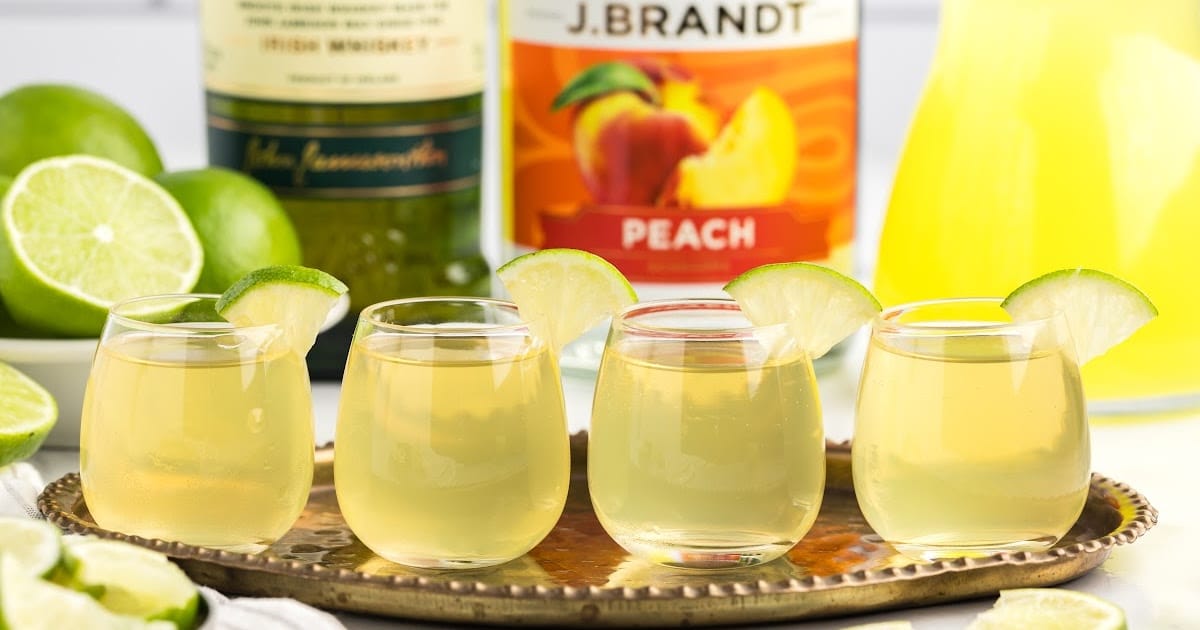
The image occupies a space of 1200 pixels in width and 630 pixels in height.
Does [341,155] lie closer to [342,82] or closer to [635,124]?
[342,82]

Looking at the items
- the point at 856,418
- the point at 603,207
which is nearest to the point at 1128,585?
the point at 856,418

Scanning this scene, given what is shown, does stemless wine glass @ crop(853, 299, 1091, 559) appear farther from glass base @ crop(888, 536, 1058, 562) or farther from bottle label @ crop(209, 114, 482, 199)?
bottle label @ crop(209, 114, 482, 199)

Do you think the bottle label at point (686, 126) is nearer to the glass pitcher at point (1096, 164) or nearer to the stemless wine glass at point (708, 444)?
the glass pitcher at point (1096, 164)

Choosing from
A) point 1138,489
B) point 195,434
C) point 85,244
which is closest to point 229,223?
point 85,244

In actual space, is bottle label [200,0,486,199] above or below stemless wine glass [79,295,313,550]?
above

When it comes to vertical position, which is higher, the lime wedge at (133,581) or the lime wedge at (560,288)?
the lime wedge at (560,288)

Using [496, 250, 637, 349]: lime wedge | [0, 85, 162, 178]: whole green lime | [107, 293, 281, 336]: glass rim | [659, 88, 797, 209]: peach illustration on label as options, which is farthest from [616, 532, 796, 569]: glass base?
[0, 85, 162, 178]: whole green lime

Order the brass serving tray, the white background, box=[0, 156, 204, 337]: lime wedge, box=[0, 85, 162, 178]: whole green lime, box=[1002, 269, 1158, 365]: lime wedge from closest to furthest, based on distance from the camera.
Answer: the brass serving tray < box=[1002, 269, 1158, 365]: lime wedge < box=[0, 156, 204, 337]: lime wedge < box=[0, 85, 162, 178]: whole green lime < the white background

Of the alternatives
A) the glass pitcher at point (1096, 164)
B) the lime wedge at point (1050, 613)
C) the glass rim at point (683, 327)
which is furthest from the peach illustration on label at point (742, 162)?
the lime wedge at point (1050, 613)
